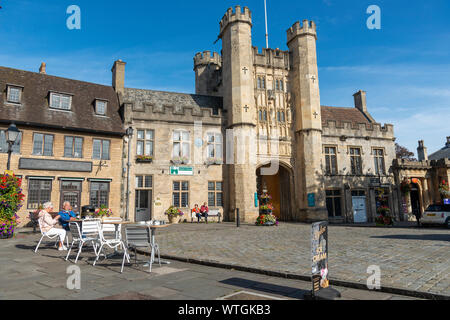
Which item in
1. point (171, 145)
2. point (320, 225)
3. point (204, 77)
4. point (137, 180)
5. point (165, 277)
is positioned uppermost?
point (204, 77)

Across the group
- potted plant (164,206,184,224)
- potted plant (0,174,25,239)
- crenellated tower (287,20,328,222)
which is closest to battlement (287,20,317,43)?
crenellated tower (287,20,328,222)

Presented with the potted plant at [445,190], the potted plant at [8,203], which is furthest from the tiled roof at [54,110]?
the potted plant at [445,190]

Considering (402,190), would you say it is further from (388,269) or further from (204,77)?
(388,269)

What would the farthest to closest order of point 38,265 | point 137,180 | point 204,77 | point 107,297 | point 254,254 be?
point 204,77, point 137,180, point 254,254, point 38,265, point 107,297

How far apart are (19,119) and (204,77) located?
752 inches

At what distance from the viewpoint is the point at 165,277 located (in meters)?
6.30

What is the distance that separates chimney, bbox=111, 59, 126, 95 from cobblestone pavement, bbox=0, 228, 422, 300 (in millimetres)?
19245

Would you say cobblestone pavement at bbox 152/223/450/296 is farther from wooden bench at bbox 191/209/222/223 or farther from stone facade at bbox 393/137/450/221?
stone facade at bbox 393/137/450/221

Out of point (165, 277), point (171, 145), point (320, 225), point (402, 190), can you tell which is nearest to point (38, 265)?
point (165, 277)

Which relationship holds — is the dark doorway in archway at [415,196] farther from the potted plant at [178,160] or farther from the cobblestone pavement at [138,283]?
the cobblestone pavement at [138,283]

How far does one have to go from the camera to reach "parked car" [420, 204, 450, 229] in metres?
18.4

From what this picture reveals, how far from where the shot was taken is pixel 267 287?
5.48 metres

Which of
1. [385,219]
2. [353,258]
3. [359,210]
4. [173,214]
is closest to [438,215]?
[385,219]

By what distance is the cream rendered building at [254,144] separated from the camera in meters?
23.0
